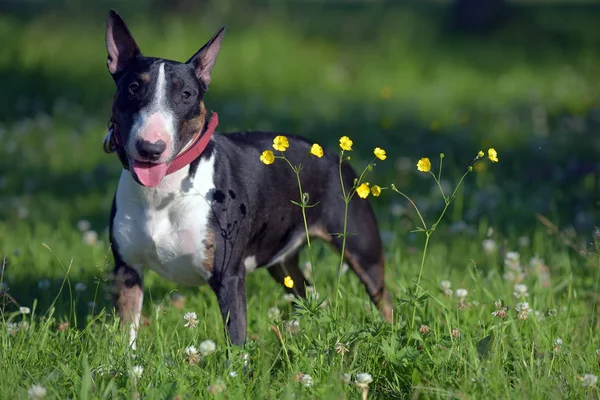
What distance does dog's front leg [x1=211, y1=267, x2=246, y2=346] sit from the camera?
3.88 meters

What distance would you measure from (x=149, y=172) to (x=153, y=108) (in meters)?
0.26

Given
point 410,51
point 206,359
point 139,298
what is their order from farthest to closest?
point 410,51 → point 139,298 → point 206,359

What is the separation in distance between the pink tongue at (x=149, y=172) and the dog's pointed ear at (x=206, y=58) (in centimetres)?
52

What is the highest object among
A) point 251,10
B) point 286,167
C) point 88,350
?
point 286,167

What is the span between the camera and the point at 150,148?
353 cm

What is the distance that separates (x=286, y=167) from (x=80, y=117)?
19.1 ft

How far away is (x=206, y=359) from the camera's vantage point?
366cm

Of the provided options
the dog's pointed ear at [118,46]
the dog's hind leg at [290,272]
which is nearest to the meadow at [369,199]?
the dog's hind leg at [290,272]

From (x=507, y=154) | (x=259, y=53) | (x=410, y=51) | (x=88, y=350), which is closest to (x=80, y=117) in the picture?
(x=259, y=53)

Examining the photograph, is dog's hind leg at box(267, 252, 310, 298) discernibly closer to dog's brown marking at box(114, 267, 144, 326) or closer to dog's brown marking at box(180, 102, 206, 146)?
dog's brown marking at box(114, 267, 144, 326)

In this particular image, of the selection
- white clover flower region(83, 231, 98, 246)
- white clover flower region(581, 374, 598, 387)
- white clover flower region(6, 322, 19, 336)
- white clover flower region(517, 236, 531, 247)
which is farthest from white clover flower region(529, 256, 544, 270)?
white clover flower region(6, 322, 19, 336)

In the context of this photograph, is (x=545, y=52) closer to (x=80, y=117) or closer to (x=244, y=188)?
(x=80, y=117)

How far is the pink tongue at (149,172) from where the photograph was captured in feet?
12.0

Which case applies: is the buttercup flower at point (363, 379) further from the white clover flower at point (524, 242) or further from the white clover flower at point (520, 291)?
the white clover flower at point (524, 242)
